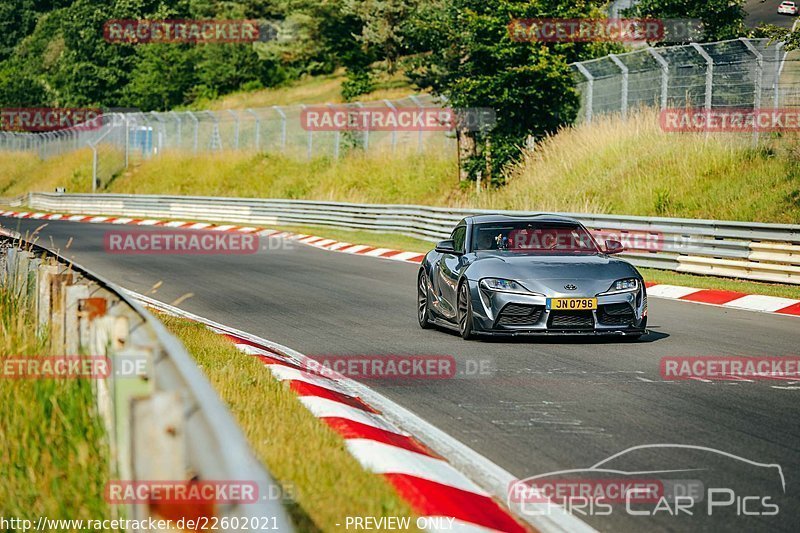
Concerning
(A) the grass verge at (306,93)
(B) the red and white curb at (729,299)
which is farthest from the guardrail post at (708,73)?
(A) the grass verge at (306,93)

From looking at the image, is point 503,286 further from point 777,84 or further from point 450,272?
point 777,84

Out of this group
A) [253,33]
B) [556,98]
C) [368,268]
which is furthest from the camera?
[253,33]

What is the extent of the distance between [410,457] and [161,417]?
3342mm

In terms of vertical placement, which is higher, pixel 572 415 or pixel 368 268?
pixel 572 415

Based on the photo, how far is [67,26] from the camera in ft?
344

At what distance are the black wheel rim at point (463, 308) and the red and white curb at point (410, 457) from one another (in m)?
2.67

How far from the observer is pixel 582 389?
9.30 m

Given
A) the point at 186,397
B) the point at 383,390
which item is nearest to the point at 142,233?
the point at 383,390

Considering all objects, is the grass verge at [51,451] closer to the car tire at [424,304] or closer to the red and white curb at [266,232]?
the car tire at [424,304]

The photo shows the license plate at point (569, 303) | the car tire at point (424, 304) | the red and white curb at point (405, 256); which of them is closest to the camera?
the license plate at point (569, 303)

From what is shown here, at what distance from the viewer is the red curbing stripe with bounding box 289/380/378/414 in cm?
843

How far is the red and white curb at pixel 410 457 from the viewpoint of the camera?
17.8 ft

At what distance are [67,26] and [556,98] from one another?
260 feet

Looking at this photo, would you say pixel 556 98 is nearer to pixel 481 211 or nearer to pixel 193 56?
pixel 481 211
